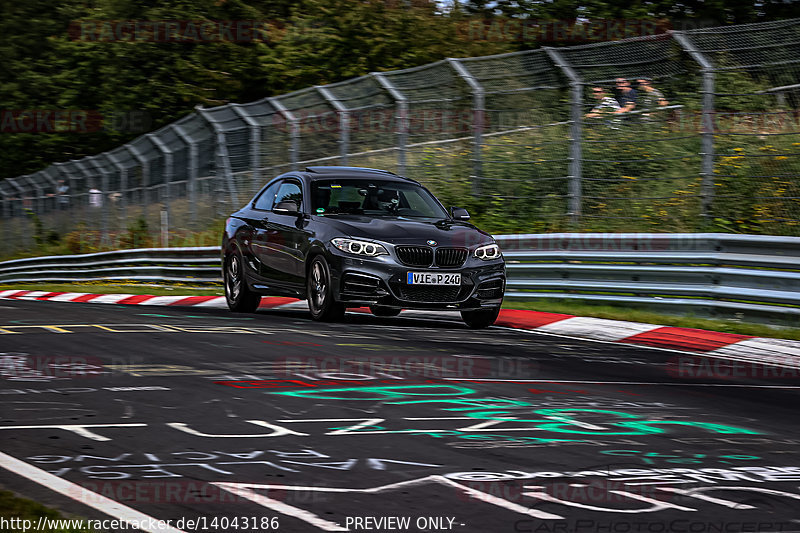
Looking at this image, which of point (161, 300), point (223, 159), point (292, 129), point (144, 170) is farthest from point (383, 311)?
point (144, 170)

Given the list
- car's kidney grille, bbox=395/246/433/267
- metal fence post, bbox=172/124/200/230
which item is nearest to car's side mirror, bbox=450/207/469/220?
car's kidney grille, bbox=395/246/433/267

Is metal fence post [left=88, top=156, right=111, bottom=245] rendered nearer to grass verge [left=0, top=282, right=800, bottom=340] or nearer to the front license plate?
grass verge [left=0, top=282, right=800, bottom=340]

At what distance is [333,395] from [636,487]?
8.93ft

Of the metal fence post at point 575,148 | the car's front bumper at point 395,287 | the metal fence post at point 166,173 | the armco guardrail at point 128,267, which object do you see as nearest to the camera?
the car's front bumper at point 395,287

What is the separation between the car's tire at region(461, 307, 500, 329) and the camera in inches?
485

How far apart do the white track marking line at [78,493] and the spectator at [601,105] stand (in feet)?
36.2

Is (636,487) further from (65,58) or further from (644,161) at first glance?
(65,58)

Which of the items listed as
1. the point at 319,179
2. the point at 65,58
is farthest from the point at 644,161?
the point at 65,58

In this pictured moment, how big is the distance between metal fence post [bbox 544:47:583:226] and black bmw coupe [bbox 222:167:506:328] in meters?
2.46

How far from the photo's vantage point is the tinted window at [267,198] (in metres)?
13.9

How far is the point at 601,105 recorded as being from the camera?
15102 millimetres

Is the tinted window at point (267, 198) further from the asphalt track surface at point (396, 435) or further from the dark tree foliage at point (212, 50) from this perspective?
the dark tree foliage at point (212, 50)

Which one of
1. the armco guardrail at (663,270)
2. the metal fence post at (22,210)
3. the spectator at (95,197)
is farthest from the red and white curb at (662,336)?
the metal fence post at (22,210)

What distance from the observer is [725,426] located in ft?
21.5
